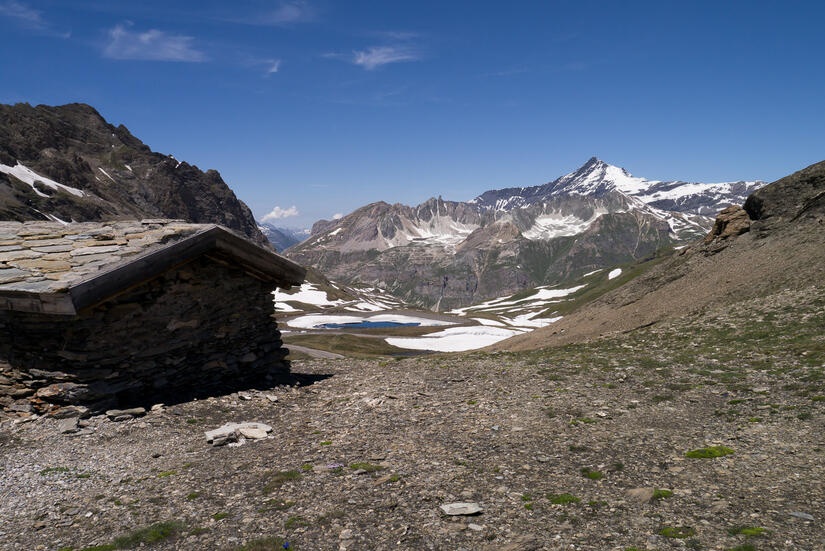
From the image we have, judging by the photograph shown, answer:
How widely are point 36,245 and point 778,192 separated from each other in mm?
46937

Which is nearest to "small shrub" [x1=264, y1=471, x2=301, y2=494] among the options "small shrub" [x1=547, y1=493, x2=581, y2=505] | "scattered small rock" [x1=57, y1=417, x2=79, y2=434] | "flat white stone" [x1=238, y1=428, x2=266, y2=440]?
"flat white stone" [x1=238, y1=428, x2=266, y2=440]

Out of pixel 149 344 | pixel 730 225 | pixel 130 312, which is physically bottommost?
pixel 149 344

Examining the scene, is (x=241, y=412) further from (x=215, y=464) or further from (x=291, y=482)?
(x=291, y=482)

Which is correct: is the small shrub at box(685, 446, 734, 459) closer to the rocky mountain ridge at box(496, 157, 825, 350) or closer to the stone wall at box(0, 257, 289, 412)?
the stone wall at box(0, 257, 289, 412)

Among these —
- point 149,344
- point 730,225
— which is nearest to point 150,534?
point 149,344

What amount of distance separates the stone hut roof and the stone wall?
52 centimetres

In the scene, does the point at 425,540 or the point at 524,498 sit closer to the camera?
the point at 425,540

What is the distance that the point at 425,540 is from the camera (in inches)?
266

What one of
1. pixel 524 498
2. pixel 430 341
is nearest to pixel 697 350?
pixel 524 498

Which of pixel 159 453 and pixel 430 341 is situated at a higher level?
pixel 159 453

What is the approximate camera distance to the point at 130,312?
13.0 metres

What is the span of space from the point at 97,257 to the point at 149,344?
285 centimetres

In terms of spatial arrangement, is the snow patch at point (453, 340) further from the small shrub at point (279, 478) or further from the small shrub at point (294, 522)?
the small shrub at point (294, 522)

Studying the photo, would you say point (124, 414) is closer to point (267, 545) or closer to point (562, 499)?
point (267, 545)
